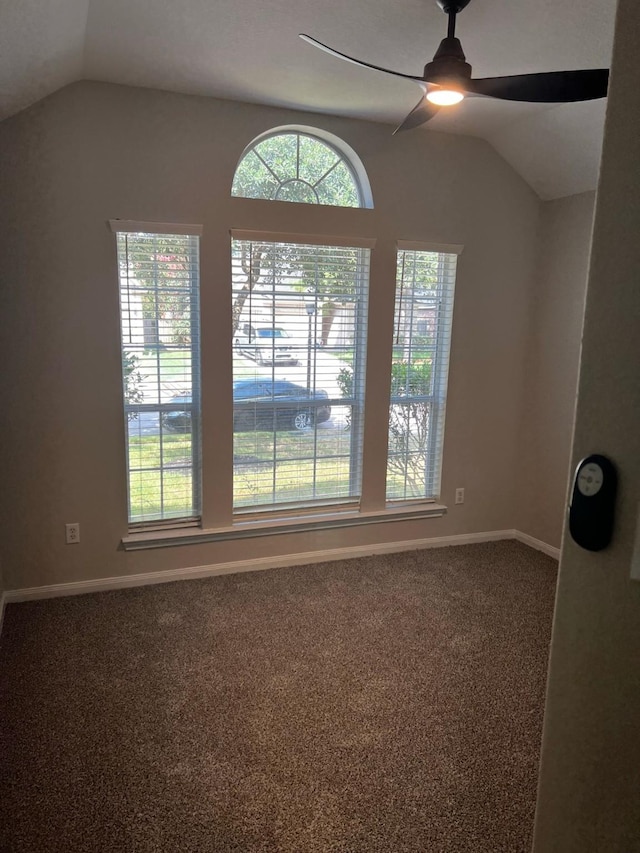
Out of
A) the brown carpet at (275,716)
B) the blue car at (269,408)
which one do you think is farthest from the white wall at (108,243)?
the brown carpet at (275,716)

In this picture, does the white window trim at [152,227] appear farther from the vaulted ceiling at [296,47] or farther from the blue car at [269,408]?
the blue car at [269,408]

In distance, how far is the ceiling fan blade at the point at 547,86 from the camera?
192 cm

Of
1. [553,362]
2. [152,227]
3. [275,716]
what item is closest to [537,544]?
[553,362]

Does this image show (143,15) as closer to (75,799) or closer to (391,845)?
(75,799)

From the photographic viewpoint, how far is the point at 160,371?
3260 millimetres

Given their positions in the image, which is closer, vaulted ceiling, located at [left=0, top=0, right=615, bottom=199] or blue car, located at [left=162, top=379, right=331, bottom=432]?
vaulted ceiling, located at [left=0, top=0, right=615, bottom=199]

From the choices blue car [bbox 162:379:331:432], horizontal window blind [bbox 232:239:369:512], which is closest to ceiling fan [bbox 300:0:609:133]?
horizontal window blind [bbox 232:239:369:512]

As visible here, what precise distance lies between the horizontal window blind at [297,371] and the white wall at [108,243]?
0.39 ft

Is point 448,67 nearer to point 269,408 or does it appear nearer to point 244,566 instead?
point 269,408

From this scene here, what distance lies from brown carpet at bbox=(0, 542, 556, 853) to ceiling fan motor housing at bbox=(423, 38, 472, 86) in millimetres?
2413

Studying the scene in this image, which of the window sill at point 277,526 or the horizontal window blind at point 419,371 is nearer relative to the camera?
the window sill at point 277,526

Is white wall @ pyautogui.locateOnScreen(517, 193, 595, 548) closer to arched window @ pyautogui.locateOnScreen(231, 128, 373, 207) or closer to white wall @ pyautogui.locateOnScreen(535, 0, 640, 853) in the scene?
arched window @ pyautogui.locateOnScreen(231, 128, 373, 207)

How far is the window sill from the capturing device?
132 inches

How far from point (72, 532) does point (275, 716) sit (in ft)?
5.29
